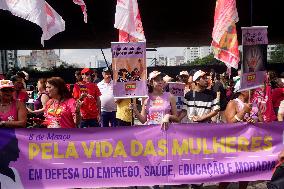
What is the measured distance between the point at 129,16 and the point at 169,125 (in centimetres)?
182

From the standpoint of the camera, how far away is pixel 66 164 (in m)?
5.88

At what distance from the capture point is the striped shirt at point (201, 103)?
6934 millimetres

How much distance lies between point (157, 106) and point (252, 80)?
148 centimetres

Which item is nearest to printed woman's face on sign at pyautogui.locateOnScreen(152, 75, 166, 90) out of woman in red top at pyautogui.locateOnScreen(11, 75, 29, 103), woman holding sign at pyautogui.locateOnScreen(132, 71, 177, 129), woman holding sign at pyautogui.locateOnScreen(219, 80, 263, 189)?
woman holding sign at pyautogui.locateOnScreen(132, 71, 177, 129)

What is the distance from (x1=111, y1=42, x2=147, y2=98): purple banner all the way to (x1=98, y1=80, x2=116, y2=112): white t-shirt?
369cm

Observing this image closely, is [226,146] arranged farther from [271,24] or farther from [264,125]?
[271,24]

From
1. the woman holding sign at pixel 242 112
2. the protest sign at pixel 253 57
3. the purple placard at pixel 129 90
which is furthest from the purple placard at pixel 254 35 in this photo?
the purple placard at pixel 129 90

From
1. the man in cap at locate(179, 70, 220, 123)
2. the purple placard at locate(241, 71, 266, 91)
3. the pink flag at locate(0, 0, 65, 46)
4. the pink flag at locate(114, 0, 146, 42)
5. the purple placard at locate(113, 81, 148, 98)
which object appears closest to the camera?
the pink flag at locate(0, 0, 65, 46)

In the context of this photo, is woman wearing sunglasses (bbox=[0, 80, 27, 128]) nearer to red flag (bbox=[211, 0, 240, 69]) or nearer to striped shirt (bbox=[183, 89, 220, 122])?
striped shirt (bbox=[183, 89, 220, 122])

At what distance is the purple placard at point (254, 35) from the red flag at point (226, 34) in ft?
0.69

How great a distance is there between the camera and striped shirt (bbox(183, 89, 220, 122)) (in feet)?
22.7

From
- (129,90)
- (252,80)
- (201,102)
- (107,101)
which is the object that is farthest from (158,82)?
(107,101)

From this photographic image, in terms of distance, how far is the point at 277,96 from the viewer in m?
9.04

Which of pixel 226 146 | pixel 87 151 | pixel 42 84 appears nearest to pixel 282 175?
pixel 226 146
